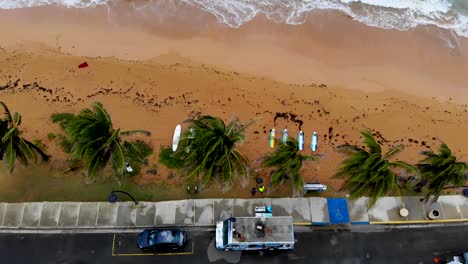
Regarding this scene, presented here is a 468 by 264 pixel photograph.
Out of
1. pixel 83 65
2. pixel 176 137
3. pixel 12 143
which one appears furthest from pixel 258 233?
pixel 83 65

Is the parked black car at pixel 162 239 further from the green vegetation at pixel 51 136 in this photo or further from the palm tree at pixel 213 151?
the green vegetation at pixel 51 136

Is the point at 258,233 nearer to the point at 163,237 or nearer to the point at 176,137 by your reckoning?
the point at 163,237

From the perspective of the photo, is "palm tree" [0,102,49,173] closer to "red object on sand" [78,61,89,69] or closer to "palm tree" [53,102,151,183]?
"palm tree" [53,102,151,183]

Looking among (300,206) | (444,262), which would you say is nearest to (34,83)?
(300,206)

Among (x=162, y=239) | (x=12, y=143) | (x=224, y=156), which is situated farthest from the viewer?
(x=162, y=239)

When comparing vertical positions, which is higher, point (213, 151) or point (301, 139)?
point (301, 139)

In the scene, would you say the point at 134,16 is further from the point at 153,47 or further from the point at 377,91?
the point at 377,91

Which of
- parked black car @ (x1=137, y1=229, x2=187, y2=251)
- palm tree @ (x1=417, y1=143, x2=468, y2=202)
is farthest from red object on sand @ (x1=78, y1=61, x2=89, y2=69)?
palm tree @ (x1=417, y1=143, x2=468, y2=202)
